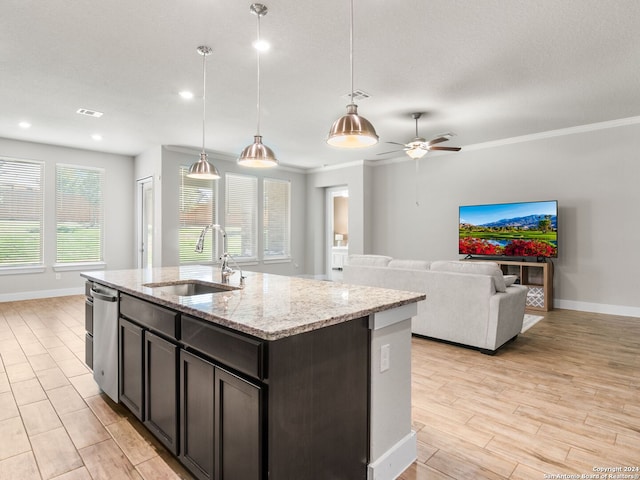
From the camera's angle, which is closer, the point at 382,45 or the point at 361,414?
the point at 361,414

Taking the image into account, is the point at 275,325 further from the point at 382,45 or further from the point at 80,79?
the point at 80,79

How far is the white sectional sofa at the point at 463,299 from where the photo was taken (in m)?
3.55

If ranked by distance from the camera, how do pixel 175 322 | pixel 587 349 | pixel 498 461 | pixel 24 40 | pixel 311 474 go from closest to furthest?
1. pixel 311 474
2. pixel 175 322
3. pixel 498 461
4. pixel 24 40
5. pixel 587 349

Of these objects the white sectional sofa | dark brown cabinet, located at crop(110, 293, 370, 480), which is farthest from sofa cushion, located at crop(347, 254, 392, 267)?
dark brown cabinet, located at crop(110, 293, 370, 480)

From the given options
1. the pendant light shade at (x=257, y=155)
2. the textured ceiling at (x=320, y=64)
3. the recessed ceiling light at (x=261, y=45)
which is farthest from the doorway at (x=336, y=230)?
the pendant light shade at (x=257, y=155)

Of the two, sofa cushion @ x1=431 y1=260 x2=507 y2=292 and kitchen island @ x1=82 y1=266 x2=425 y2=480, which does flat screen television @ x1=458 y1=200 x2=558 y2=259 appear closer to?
sofa cushion @ x1=431 y1=260 x2=507 y2=292

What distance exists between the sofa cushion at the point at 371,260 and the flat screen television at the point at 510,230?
282 cm

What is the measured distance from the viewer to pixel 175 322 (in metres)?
1.83

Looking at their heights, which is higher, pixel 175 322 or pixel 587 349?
pixel 175 322

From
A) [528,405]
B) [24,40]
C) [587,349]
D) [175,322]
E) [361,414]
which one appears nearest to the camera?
[361,414]

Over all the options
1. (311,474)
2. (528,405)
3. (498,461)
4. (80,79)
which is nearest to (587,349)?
(528,405)

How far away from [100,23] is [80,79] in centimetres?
131

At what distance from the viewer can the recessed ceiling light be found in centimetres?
312

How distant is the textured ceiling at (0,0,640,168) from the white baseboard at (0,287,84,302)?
2.83 meters
